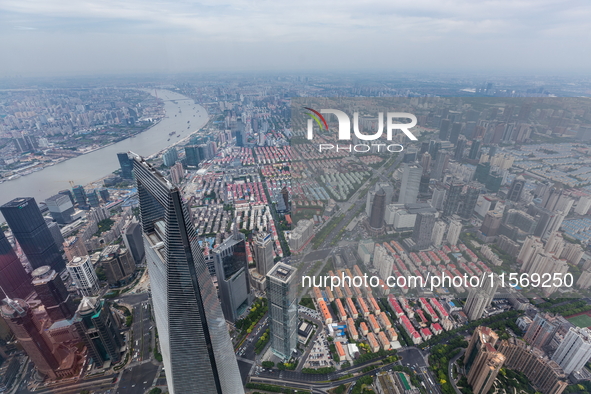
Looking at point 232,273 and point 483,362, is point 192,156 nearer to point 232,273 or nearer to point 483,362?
point 232,273

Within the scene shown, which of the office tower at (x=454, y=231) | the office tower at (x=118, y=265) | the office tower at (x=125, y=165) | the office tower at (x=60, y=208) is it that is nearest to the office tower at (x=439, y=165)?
the office tower at (x=454, y=231)

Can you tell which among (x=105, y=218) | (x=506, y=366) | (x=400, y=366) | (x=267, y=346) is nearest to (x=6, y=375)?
(x=267, y=346)

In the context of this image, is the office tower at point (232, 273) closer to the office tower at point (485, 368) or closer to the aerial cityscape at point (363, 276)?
the aerial cityscape at point (363, 276)

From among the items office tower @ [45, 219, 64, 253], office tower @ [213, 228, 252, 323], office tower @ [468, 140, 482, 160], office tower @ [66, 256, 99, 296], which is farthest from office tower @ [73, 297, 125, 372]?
office tower @ [468, 140, 482, 160]

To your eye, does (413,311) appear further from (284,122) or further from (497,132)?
(284,122)

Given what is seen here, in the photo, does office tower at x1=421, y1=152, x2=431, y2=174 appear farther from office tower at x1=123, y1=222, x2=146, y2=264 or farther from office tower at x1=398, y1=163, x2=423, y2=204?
office tower at x1=123, y1=222, x2=146, y2=264

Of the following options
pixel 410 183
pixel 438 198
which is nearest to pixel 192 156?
pixel 410 183

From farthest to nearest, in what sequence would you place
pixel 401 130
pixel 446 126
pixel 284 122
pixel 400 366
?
pixel 284 122 → pixel 400 366 → pixel 446 126 → pixel 401 130
